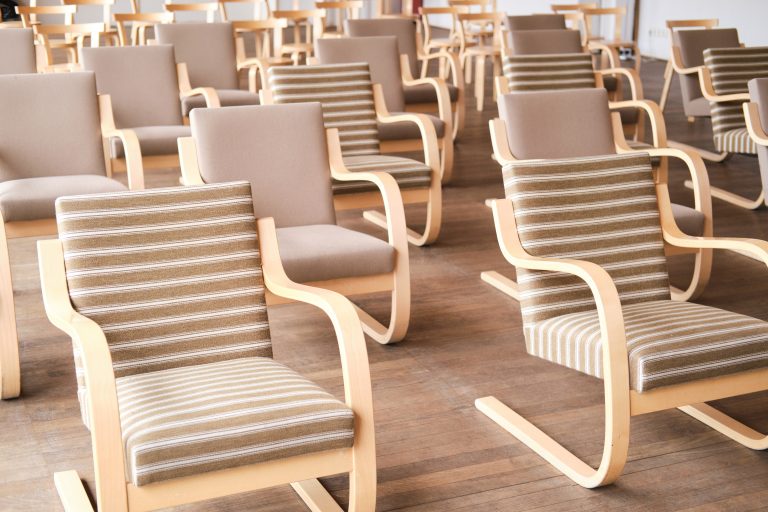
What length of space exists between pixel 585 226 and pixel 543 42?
3.43 metres

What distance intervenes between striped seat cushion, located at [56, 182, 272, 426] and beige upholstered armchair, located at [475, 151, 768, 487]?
0.79 meters

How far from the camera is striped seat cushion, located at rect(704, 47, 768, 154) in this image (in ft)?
19.1

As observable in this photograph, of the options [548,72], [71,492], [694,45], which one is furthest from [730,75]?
[71,492]

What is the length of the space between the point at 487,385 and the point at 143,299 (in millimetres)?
1262

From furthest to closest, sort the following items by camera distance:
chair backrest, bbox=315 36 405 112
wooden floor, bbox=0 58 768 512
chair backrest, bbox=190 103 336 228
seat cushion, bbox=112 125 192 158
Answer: chair backrest, bbox=315 36 405 112, seat cushion, bbox=112 125 192 158, chair backrest, bbox=190 103 336 228, wooden floor, bbox=0 58 768 512

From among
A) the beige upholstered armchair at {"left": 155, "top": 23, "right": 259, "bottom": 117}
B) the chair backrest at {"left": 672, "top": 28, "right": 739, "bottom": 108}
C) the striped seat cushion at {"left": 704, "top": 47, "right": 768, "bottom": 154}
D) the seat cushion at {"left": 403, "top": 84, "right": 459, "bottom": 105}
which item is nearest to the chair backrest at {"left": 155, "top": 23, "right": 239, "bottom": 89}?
the beige upholstered armchair at {"left": 155, "top": 23, "right": 259, "bottom": 117}

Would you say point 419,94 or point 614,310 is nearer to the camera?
point 614,310

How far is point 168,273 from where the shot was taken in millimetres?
2523

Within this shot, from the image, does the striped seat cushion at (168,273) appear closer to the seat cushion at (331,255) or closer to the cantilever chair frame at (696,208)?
the seat cushion at (331,255)

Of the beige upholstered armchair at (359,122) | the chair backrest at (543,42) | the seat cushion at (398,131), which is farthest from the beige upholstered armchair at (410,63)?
the beige upholstered armchair at (359,122)

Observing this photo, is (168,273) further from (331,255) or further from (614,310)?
(614,310)

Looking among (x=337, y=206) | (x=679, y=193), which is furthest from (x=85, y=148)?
(x=679, y=193)

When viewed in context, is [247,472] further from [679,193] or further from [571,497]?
[679,193]

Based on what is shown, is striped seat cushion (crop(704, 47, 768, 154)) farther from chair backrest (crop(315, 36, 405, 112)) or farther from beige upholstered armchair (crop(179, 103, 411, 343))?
beige upholstered armchair (crop(179, 103, 411, 343))
